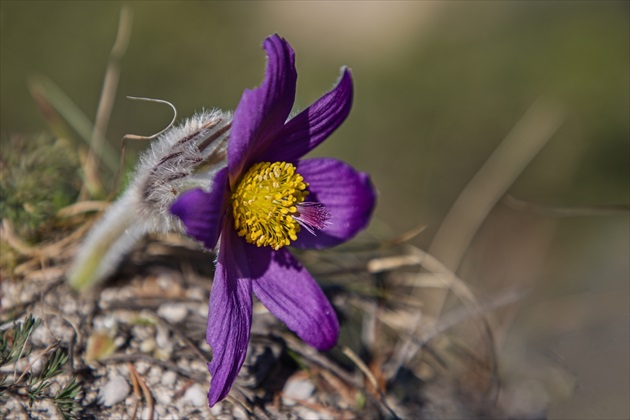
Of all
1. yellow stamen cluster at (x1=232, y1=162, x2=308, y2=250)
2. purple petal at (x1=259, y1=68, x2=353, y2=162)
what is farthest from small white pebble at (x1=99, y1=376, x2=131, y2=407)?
purple petal at (x1=259, y1=68, x2=353, y2=162)

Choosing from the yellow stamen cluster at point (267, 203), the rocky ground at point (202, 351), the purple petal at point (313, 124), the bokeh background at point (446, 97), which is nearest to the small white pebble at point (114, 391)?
the rocky ground at point (202, 351)

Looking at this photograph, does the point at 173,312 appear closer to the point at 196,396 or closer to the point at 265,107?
the point at 196,396

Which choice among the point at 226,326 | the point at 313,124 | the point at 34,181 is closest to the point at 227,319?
the point at 226,326

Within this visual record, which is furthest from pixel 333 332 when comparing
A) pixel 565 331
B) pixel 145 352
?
pixel 565 331

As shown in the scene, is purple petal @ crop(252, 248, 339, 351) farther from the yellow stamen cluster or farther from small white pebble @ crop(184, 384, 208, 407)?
small white pebble @ crop(184, 384, 208, 407)

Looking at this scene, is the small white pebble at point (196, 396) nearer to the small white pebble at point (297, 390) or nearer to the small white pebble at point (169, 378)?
the small white pebble at point (169, 378)

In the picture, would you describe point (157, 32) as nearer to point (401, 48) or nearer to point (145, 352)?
point (401, 48)
